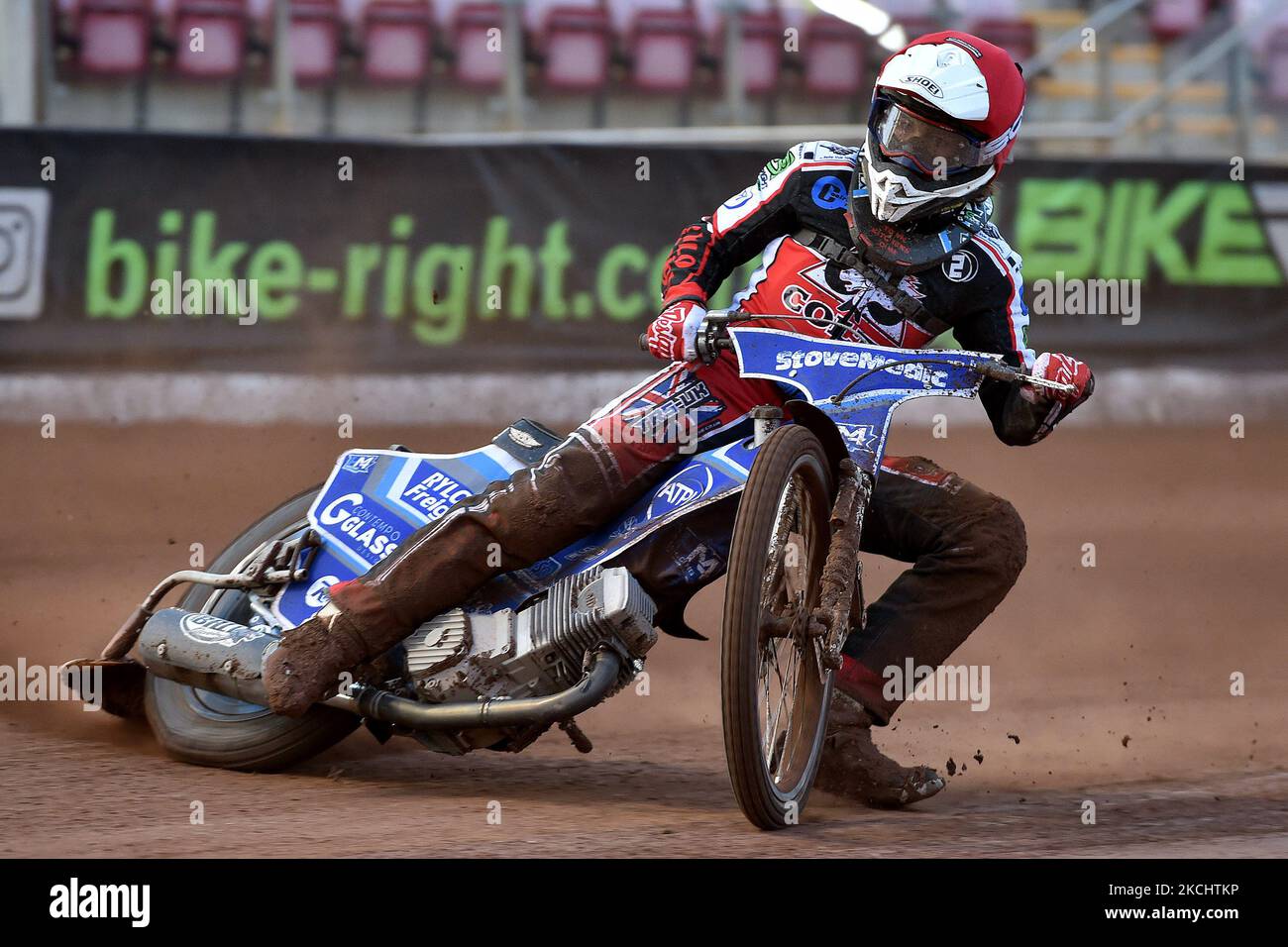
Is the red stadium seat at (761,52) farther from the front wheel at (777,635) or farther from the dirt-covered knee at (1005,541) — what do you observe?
the front wheel at (777,635)

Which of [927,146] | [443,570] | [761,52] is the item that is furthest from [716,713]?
[761,52]

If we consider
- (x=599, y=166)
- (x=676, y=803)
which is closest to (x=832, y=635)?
(x=676, y=803)

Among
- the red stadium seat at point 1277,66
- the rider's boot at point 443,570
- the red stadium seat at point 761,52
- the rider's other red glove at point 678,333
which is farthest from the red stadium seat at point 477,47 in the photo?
the rider's boot at point 443,570

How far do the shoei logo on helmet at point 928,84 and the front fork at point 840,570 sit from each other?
37.8 inches

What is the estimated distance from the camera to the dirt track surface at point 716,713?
391 cm

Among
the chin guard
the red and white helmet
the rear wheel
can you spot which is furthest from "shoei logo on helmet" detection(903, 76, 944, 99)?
the rear wheel

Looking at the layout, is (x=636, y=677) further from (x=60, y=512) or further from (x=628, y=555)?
(x=60, y=512)

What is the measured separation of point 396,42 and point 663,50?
1.80 m

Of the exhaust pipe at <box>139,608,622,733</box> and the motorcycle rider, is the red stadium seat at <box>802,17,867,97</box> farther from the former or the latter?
the exhaust pipe at <box>139,608,622,733</box>

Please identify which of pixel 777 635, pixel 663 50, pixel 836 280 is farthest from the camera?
pixel 663 50

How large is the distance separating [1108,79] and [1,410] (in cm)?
736

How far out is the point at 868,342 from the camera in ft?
14.3

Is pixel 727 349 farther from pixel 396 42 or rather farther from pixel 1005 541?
pixel 396 42

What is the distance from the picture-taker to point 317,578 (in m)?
4.70
